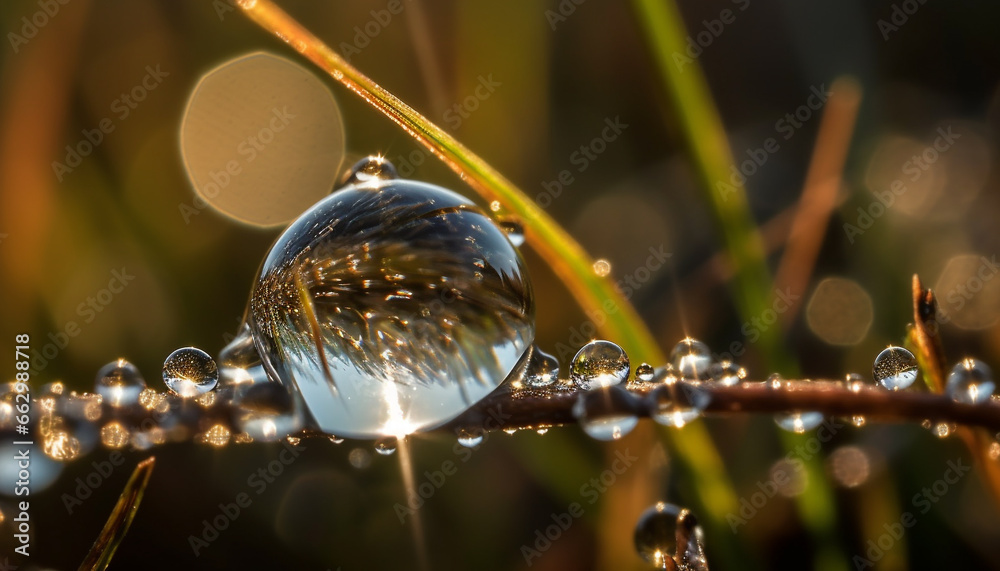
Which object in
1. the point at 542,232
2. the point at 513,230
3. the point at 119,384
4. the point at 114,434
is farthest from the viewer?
the point at 513,230

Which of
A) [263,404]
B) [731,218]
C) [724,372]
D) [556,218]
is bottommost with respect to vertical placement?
[263,404]

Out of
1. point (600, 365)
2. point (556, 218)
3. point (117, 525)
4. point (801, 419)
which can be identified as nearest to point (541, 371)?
point (600, 365)

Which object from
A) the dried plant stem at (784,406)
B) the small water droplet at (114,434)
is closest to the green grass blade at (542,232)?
the dried plant stem at (784,406)

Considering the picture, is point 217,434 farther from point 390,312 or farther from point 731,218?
point 731,218

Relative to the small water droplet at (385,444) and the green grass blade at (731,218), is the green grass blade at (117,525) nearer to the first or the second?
the small water droplet at (385,444)

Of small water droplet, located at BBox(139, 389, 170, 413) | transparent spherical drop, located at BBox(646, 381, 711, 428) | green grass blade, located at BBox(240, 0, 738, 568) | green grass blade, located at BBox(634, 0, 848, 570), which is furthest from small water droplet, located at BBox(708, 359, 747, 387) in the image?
small water droplet, located at BBox(139, 389, 170, 413)

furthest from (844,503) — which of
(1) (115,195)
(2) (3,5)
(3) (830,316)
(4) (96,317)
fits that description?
(2) (3,5)
